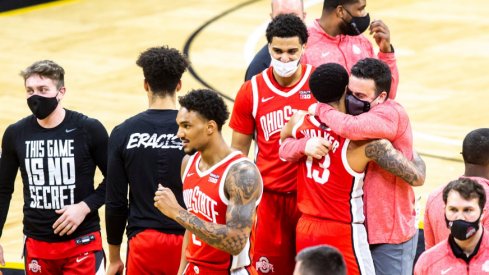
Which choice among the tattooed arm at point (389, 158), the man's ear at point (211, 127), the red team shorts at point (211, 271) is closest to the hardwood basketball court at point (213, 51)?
the tattooed arm at point (389, 158)

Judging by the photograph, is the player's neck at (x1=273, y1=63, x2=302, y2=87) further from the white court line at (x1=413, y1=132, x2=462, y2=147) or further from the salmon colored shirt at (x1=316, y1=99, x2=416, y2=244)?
the white court line at (x1=413, y1=132, x2=462, y2=147)

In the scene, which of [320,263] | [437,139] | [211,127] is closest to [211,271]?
[211,127]

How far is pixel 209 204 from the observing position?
730 cm

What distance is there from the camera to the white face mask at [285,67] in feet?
27.1

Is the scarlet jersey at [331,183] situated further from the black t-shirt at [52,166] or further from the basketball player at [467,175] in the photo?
the black t-shirt at [52,166]

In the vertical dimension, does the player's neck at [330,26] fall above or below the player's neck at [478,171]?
above

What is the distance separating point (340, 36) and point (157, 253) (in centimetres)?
227

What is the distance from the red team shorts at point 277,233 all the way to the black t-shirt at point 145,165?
0.73m

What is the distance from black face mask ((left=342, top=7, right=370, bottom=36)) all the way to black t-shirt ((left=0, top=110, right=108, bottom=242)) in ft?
6.43

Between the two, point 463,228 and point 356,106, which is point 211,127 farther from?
point 463,228

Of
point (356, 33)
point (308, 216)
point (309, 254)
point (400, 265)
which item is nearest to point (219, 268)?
point (308, 216)

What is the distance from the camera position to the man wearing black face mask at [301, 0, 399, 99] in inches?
357

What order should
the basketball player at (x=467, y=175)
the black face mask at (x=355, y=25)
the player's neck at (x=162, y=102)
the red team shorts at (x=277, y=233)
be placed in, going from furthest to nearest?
the black face mask at (x=355, y=25), the red team shorts at (x=277, y=233), the player's neck at (x=162, y=102), the basketball player at (x=467, y=175)

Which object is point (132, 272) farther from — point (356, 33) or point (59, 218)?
point (356, 33)
